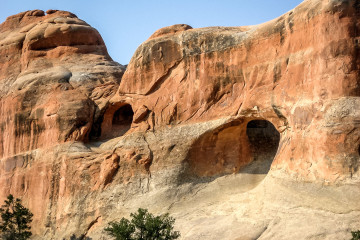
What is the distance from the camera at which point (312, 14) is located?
817 inches

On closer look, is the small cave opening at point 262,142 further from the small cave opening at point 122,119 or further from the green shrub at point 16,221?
the green shrub at point 16,221

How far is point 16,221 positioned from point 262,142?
41.5 ft

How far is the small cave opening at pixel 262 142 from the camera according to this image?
80.8 ft

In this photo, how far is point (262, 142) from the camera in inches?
1003

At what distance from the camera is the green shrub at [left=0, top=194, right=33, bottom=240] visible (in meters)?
25.2

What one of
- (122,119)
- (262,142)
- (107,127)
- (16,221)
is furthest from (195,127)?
(16,221)

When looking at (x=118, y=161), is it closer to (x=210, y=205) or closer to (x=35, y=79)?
(x=210, y=205)

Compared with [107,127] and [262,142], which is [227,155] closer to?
[262,142]

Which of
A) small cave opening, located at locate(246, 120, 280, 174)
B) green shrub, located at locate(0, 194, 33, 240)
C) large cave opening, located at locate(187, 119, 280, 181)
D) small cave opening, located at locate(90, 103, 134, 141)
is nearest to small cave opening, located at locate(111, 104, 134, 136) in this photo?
small cave opening, located at locate(90, 103, 134, 141)

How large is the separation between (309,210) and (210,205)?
520 centimetres

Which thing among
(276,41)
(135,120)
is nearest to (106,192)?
(135,120)

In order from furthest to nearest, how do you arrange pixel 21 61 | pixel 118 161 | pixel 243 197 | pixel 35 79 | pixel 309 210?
pixel 21 61 → pixel 35 79 → pixel 118 161 → pixel 243 197 → pixel 309 210

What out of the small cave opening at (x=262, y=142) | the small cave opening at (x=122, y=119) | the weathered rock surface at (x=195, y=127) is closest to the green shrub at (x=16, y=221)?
the weathered rock surface at (x=195, y=127)

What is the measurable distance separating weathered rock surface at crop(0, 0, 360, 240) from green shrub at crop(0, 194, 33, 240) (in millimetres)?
719
